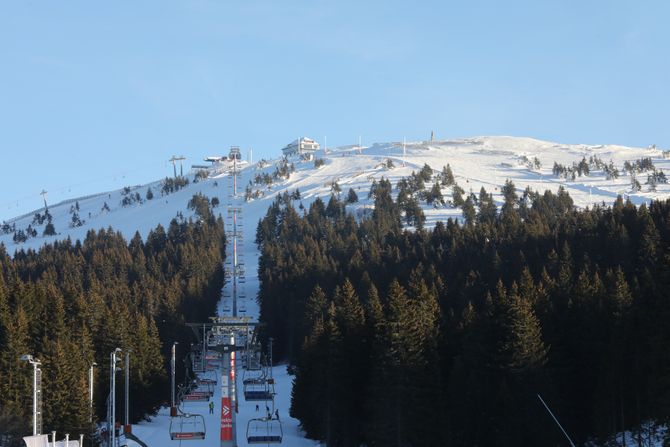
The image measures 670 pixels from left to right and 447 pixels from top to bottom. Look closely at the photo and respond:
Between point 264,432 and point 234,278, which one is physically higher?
point 234,278

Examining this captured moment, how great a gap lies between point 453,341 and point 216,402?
3902cm

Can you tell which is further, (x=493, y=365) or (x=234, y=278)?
(x=234, y=278)

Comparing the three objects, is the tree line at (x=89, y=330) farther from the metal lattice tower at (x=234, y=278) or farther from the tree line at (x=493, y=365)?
the tree line at (x=493, y=365)

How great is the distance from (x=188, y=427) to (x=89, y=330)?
12.5m

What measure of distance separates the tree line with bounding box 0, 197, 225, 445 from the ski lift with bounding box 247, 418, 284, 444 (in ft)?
34.8

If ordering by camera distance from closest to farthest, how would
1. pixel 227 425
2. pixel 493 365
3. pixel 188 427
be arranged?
pixel 493 365
pixel 227 425
pixel 188 427

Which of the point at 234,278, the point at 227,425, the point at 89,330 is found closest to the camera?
the point at 227,425

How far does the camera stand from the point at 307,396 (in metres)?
71.6

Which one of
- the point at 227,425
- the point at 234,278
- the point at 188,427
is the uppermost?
the point at 234,278

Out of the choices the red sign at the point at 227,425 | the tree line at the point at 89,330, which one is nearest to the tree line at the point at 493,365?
the red sign at the point at 227,425

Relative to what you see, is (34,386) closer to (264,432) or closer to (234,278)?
(264,432)

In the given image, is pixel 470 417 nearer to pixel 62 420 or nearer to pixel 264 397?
pixel 62 420

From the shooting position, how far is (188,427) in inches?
2901

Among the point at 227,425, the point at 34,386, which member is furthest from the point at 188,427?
the point at 34,386
